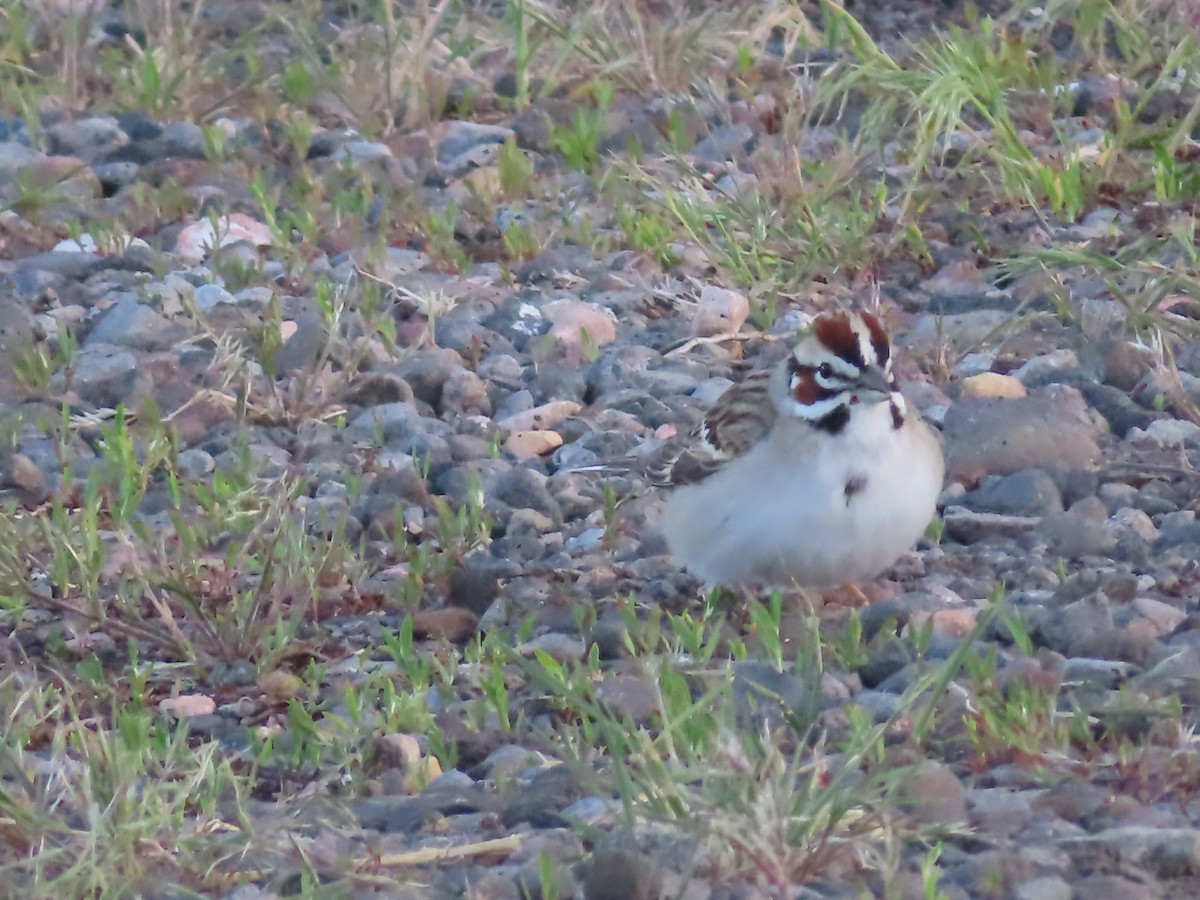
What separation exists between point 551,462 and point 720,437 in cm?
86

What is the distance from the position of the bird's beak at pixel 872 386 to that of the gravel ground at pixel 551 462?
461 mm

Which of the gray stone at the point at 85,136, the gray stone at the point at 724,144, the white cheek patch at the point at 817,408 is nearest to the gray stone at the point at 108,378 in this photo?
the gray stone at the point at 85,136

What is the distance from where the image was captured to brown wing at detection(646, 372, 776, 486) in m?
5.45

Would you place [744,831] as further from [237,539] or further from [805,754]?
[237,539]

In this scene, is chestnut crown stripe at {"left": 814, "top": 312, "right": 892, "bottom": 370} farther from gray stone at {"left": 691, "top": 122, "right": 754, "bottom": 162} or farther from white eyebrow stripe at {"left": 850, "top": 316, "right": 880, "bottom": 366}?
gray stone at {"left": 691, "top": 122, "right": 754, "bottom": 162}

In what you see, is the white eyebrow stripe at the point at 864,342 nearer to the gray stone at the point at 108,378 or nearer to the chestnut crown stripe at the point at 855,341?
the chestnut crown stripe at the point at 855,341

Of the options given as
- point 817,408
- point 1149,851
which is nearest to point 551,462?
point 817,408

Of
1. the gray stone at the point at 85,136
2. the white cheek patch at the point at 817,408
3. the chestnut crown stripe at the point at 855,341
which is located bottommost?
the gray stone at the point at 85,136

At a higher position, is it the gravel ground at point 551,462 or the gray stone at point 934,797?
the gray stone at point 934,797

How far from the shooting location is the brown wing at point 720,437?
545 centimetres

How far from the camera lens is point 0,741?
402 centimetres

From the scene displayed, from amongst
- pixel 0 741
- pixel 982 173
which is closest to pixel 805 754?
pixel 0 741

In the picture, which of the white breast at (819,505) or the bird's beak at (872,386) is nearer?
the white breast at (819,505)

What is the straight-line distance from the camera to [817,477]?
5.10 m
